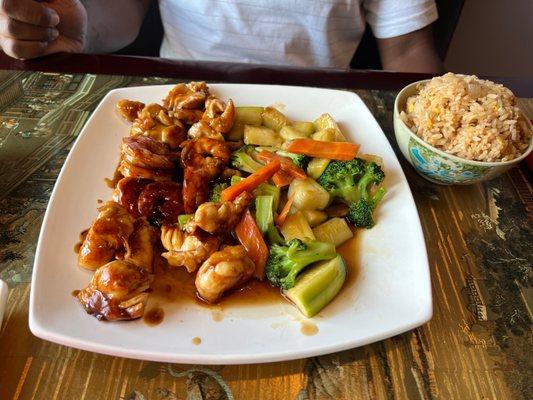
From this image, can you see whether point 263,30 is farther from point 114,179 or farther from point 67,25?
point 114,179

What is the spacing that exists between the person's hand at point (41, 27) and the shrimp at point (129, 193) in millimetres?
1174

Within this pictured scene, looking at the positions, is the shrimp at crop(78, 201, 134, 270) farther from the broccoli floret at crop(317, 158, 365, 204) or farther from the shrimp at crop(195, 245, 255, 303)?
the broccoli floret at crop(317, 158, 365, 204)

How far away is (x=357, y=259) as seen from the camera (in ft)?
5.54

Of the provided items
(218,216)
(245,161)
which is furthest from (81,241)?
(245,161)

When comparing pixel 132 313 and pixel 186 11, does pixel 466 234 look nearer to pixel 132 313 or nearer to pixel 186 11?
pixel 132 313

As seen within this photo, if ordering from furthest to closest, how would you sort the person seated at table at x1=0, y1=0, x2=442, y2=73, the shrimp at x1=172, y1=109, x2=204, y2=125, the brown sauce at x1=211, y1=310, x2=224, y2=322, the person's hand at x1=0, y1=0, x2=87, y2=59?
the person seated at table at x1=0, y1=0, x2=442, y2=73 < the person's hand at x1=0, y1=0, x2=87, y2=59 < the shrimp at x1=172, y1=109, x2=204, y2=125 < the brown sauce at x1=211, y1=310, x2=224, y2=322

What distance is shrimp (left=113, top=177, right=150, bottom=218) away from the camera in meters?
1.76

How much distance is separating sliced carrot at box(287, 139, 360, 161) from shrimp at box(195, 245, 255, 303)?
58 cm

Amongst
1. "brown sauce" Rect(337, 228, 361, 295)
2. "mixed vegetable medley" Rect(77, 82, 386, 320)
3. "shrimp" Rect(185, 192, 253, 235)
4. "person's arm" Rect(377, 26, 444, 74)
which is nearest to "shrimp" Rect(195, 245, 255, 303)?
"mixed vegetable medley" Rect(77, 82, 386, 320)

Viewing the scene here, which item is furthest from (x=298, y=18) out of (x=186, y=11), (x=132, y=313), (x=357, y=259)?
(x=132, y=313)

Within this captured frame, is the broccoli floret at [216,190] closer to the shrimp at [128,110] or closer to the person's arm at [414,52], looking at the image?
the shrimp at [128,110]

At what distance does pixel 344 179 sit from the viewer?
1.83 metres

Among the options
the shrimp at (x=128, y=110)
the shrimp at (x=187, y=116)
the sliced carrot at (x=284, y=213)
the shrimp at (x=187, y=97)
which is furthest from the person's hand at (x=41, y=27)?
the sliced carrot at (x=284, y=213)

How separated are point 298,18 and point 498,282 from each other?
1.85 m
